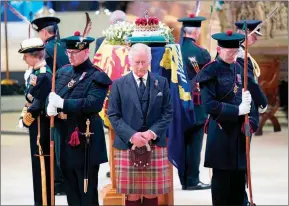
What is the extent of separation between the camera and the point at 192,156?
27.2ft

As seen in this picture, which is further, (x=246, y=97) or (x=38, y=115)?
(x=38, y=115)

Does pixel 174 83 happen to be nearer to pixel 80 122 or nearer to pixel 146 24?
pixel 146 24

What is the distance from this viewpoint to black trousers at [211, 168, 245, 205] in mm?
6148

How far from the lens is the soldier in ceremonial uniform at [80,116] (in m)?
5.91

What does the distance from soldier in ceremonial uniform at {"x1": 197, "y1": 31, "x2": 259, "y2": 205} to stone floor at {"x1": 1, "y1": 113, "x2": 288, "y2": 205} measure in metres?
1.44

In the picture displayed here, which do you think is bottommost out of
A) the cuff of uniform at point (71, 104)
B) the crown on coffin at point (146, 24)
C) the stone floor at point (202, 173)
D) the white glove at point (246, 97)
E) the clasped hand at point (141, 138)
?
the stone floor at point (202, 173)

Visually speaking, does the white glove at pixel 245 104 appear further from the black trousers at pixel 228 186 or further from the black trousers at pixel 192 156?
the black trousers at pixel 192 156

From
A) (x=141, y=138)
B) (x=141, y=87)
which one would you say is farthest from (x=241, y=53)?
(x=141, y=138)

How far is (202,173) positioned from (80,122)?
3.28 metres

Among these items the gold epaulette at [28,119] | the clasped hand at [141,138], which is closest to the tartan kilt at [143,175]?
the clasped hand at [141,138]

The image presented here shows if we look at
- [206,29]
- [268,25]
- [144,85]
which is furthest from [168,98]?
[206,29]

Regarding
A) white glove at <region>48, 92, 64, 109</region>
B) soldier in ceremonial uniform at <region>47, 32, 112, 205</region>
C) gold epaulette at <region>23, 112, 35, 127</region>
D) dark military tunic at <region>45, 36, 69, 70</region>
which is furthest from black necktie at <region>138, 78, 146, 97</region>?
dark military tunic at <region>45, 36, 69, 70</region>

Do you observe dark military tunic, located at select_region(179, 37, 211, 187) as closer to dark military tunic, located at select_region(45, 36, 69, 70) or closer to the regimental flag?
the regimental flag

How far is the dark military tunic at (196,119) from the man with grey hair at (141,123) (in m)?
2.17
